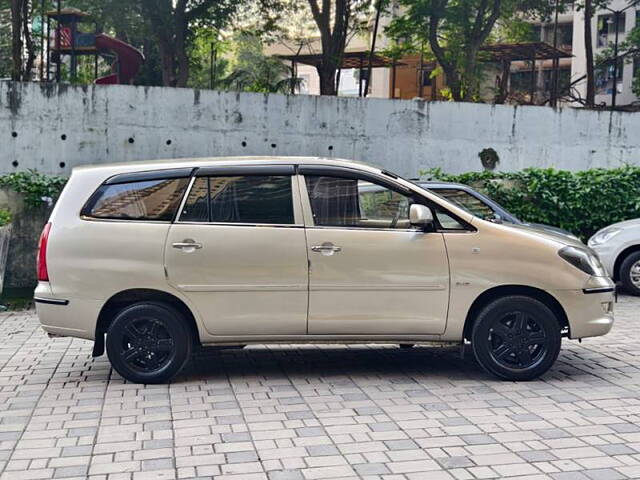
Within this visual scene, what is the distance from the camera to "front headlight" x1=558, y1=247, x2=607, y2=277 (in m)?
6.66

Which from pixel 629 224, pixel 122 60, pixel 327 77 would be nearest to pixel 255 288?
pixel 629 224

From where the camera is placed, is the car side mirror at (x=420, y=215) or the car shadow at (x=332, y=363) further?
the car shadow at (x=332, y=363)

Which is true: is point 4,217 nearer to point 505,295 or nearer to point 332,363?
point 332,363

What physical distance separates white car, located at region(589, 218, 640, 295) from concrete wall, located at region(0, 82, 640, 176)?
189 inches

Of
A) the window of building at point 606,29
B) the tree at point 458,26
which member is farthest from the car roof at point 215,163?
the window of building at point 606,29

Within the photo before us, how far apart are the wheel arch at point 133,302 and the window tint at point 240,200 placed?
638 millimetres

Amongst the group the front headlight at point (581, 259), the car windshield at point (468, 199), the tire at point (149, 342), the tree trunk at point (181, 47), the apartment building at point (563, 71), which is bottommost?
the tire at point (149, 342)

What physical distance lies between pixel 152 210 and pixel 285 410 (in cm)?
197

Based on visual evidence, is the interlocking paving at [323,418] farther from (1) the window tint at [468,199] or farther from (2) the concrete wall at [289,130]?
(2) the concrete wall at [289,130]

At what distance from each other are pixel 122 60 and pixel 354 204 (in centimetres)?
1596

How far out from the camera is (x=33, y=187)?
12.1m

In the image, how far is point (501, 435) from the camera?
523cm

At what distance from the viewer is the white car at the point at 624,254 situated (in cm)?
1202

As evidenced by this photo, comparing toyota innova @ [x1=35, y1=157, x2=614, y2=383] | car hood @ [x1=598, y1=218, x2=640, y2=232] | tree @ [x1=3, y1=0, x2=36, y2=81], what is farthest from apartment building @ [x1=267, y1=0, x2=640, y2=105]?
toyota innova @ [x1=35, y1=157, x2=614, y2=383]
